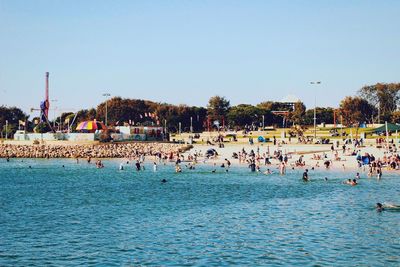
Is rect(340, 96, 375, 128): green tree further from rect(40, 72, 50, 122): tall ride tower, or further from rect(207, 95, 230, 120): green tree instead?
rect(40, 72, 50, 122): tall ride tower

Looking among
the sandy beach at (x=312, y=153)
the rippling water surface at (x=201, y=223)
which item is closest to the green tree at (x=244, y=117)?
the sandy beach at (x=312, y=153)

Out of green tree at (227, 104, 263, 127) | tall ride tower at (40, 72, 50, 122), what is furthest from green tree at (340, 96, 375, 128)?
tall ride tower at (40, 72, 50, 122)

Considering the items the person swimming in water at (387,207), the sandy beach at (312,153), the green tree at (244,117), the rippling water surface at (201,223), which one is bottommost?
the rippling water surface at (201,223)

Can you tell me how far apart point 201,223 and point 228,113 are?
12799 cm

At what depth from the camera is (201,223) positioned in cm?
3256

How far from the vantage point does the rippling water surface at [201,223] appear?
80.3 ft

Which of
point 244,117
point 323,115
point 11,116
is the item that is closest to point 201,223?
point 244,117

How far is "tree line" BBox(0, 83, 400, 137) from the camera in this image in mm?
137125

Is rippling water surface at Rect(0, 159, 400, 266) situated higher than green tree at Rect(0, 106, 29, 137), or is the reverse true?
green tree at Rect(0, 106, 29, 137)

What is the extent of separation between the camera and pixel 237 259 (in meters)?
24.0

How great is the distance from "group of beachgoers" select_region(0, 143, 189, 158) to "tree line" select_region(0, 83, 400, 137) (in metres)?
31.9

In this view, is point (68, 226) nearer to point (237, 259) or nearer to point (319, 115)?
point (237, 259)

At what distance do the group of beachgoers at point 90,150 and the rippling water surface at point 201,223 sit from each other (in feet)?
128

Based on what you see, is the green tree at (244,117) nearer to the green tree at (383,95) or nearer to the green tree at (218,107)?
the green tree at (218,107)
